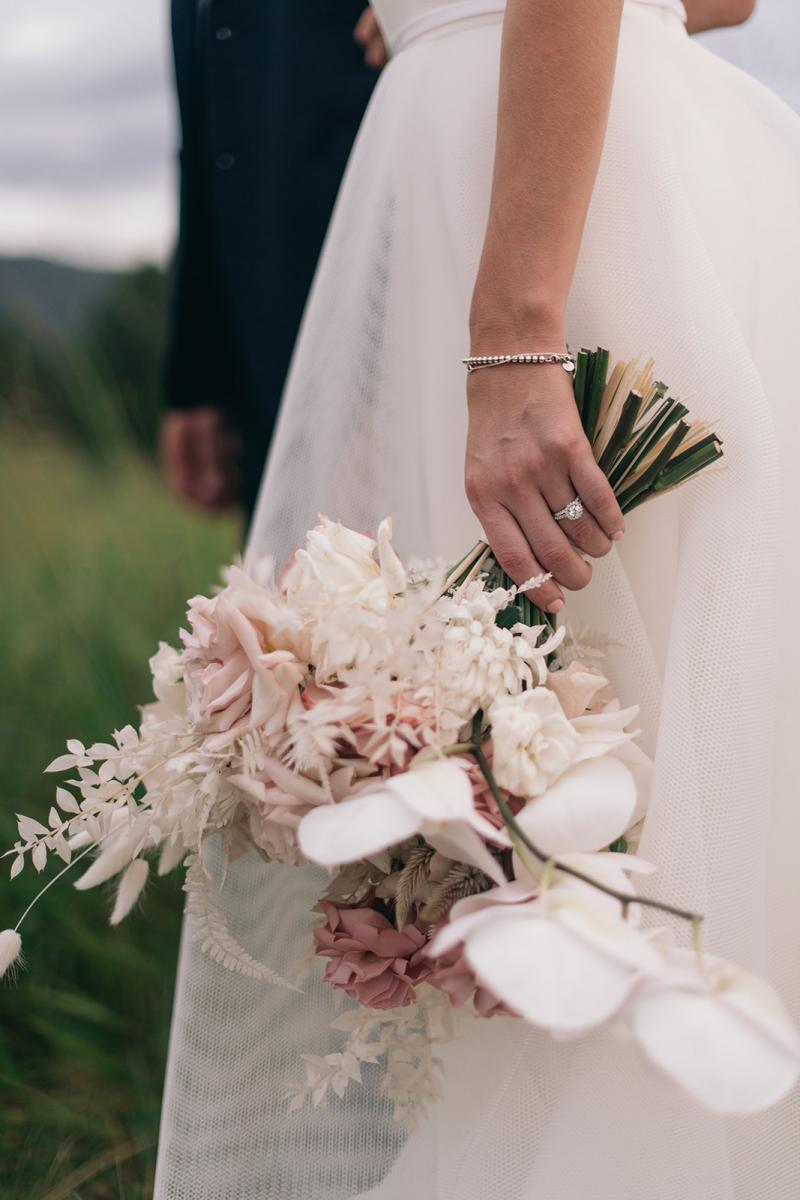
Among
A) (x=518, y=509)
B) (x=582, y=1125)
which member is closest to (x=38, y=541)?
(x=518, y=509)

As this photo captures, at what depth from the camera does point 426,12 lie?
3.64ft

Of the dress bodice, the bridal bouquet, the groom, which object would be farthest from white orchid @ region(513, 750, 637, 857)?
the groom

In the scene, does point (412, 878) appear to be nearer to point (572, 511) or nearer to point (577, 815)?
point (577, 815)

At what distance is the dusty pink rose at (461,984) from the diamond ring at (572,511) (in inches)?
14.7

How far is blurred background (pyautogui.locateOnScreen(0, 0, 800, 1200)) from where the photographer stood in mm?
1445

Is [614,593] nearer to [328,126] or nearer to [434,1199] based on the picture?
[434,1199]

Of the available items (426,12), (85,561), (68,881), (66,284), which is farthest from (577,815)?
(66,284)

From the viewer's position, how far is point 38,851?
0.77 m

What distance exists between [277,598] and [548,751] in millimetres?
242

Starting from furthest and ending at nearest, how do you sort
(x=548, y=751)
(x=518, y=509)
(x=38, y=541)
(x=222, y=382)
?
(x=38, y=541), (x=222, y=382), (x=518, y=509), (x=548, y=751)

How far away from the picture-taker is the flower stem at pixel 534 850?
0.59 m

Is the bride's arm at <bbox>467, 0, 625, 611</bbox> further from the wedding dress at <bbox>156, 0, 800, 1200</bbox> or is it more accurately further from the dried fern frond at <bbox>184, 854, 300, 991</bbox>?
the dried fern frond at <bbox>184, 854, 300, 991</bbox>

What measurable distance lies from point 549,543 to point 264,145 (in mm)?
1042

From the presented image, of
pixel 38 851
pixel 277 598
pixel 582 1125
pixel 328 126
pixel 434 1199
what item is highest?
pixel 328 126
